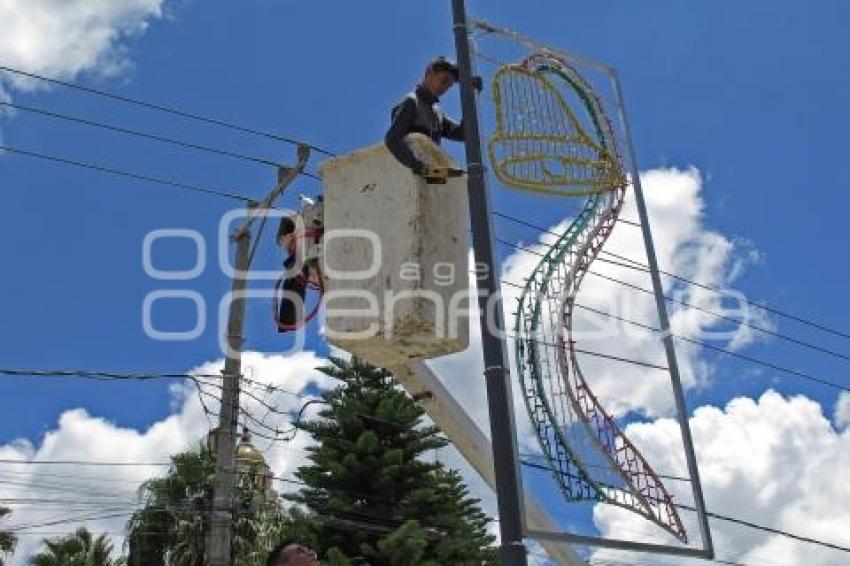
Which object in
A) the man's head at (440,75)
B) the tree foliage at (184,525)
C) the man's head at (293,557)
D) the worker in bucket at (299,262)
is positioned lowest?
the man's head at (293,557)

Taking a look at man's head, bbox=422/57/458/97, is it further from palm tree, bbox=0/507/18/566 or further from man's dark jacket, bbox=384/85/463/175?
palm tree, bbox=0/507/18/566

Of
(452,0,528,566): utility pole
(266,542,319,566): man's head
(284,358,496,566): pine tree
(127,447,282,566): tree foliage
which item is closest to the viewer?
(266,542,319,566): man's head

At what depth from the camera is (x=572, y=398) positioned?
16.9 ft

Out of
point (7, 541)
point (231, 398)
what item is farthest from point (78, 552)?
point (231, 398)

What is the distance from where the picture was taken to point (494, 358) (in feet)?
13.8

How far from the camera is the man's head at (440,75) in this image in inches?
194

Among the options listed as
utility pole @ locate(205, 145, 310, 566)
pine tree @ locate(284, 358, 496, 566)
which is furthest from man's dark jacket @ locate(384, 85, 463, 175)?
pine tree @ locate(284, 358, 496, 566)

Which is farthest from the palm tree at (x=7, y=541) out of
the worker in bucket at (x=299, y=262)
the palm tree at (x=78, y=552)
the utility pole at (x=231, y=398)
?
the worker in bucket at (x=299, y=262)

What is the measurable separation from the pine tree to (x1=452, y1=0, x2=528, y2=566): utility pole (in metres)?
15.4

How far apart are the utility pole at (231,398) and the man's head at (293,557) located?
29.1 ft

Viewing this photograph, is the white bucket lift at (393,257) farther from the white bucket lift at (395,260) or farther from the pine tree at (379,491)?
the pine tree at (379,491)

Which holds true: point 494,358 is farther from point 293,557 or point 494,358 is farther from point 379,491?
point 379,491

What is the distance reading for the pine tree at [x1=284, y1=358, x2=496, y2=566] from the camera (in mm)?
19688

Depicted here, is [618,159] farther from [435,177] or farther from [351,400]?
Answer: [351,400]
